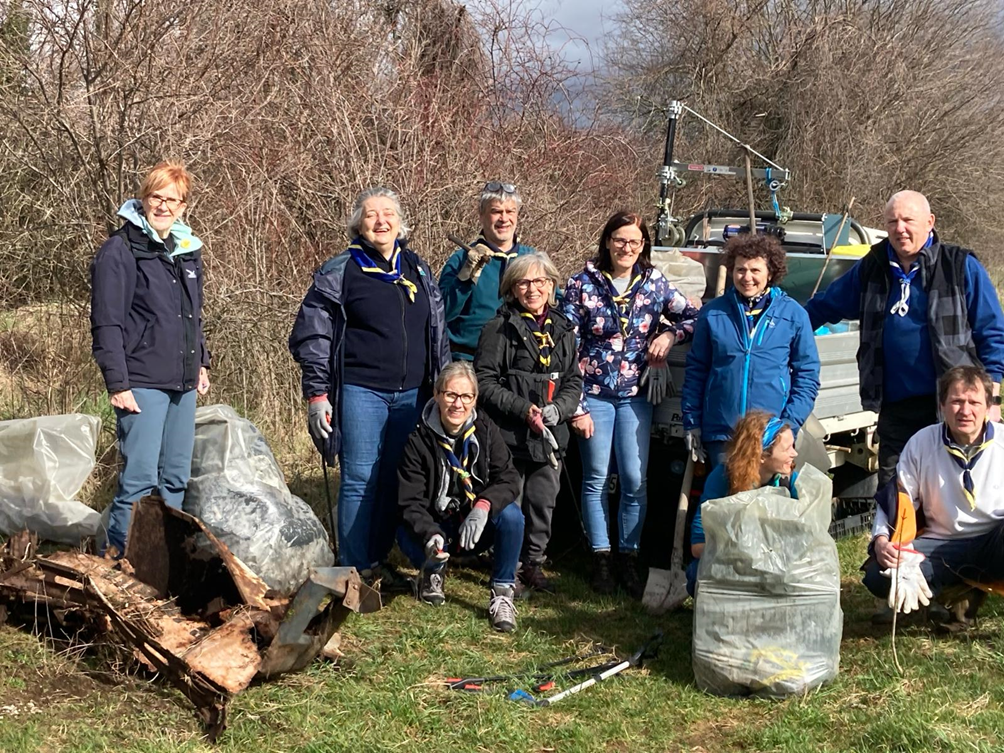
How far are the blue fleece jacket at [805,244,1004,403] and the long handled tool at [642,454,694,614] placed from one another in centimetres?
100

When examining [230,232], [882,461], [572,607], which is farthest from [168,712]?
[230,232]

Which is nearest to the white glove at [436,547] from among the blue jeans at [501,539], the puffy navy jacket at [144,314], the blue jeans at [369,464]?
the blue jeans at [501,539]

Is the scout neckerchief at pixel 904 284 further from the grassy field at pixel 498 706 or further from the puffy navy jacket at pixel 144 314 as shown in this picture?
the puffy navy jacket at pixel 144 314

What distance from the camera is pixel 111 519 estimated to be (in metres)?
4.52

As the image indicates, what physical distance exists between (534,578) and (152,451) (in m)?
1.89

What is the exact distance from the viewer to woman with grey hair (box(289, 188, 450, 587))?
461 cm

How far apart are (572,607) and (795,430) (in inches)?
52.1

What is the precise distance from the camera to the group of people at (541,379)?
4266 millimetres

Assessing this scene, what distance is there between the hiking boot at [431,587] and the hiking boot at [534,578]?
Answer: 0.45 meters

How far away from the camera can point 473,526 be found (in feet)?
14.7

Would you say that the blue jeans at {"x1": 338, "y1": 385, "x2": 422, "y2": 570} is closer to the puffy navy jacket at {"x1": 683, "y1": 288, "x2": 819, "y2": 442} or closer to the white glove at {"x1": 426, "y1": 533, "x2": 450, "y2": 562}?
the white glove at {"x1": 426, "y1": 533, "x2": 450, "y2": 562}

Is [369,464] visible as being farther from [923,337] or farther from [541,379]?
[923,337]

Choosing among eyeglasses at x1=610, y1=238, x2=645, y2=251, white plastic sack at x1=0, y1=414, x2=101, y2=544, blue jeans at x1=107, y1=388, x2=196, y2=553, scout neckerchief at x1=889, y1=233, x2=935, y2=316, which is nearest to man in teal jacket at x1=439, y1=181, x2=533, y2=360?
eyeglasses at x1=610, y1=238, x2=645, y2=251

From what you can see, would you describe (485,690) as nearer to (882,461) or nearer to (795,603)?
(795,603)
